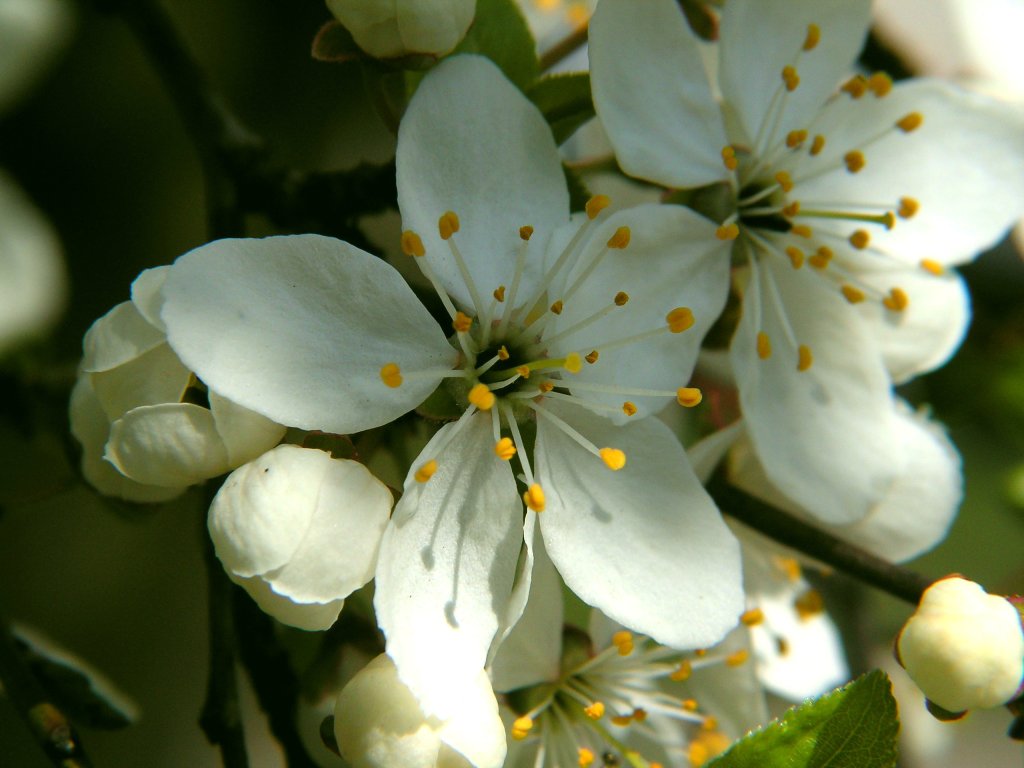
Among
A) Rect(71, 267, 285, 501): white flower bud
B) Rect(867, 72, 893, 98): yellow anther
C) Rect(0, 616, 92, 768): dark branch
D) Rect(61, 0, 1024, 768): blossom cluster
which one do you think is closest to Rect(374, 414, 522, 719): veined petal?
Rect(61, 0, 1024, 768): blossom cluster

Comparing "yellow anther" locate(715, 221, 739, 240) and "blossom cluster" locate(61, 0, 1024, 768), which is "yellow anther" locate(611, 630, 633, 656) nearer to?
"blossom cluster" locate(61, 0, 1024, 768)

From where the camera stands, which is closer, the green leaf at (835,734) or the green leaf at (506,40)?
the green leaf at (835,734)

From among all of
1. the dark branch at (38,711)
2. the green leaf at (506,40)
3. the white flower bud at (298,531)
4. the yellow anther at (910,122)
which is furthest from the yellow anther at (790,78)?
the dark branch at (38,711)

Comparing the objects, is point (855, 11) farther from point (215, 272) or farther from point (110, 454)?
point (110, 454)

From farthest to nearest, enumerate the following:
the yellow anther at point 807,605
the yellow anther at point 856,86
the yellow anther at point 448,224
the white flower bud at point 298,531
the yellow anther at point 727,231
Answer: the yellow anther at point 807,605
the yellow anther at point 856,86
the yellow anther at point 727,231
the yellow anther at point 448,224
the white flower bud at point 298,531

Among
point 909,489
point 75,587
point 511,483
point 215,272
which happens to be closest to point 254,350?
point 215,272

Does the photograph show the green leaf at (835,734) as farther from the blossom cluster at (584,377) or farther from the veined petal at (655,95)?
the veined petal at (655,95)

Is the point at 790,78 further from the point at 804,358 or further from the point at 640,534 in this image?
the point at 640,534
